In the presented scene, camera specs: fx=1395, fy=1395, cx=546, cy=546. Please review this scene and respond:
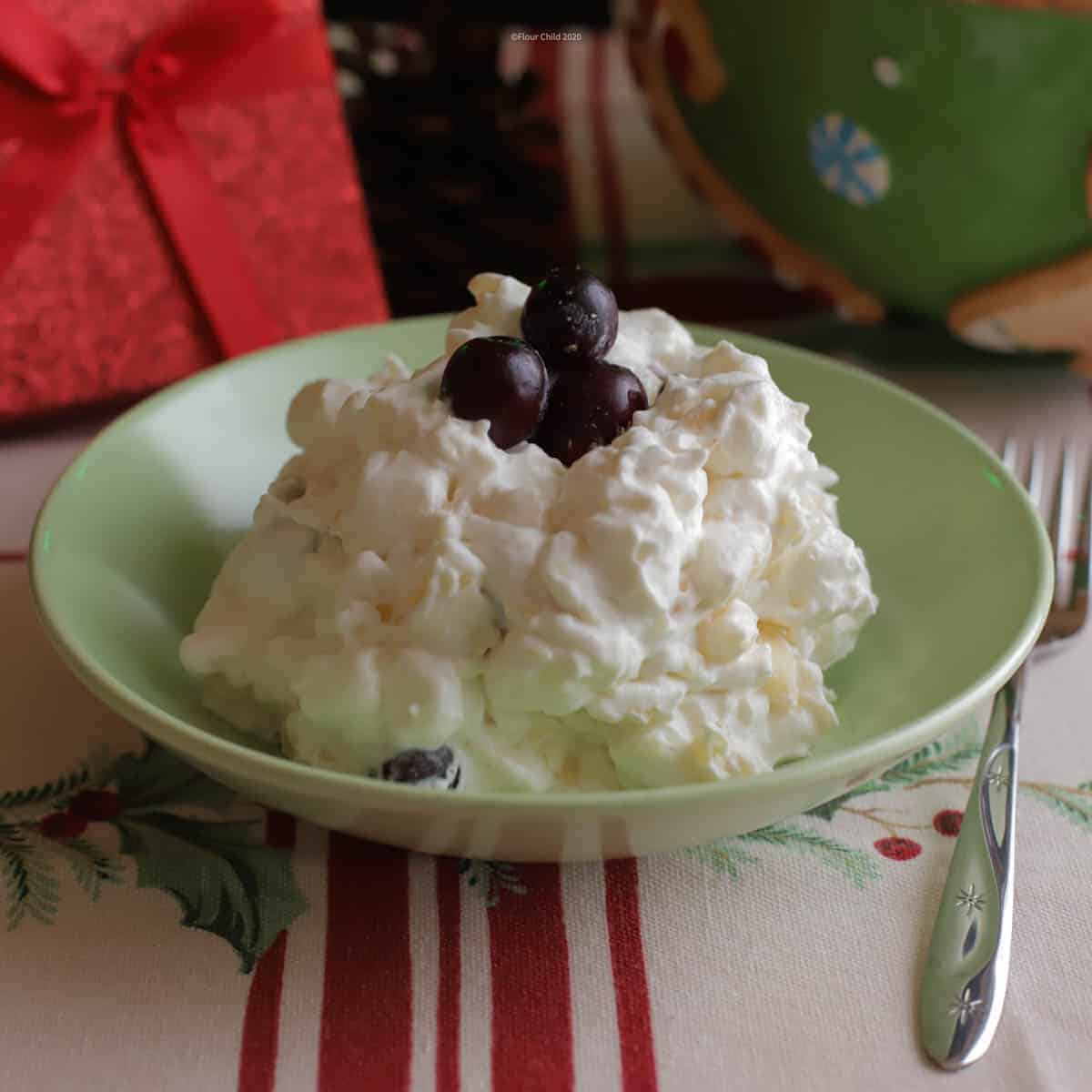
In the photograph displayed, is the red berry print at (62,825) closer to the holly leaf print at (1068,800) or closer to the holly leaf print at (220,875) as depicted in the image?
the holly leaf print at (220,875)

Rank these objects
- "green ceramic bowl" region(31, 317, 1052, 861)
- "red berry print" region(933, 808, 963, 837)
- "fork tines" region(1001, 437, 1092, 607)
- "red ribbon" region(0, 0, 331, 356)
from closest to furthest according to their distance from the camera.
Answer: "green ceramic bowl" region(31, 317, 1052, 861) → "red berry print" region(933, 808, 963, 837) → "fork tines" region(1001, 437, 1092, 607) → "red ribbon" region(0, 0, 331, 356)

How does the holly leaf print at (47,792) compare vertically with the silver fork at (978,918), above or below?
above

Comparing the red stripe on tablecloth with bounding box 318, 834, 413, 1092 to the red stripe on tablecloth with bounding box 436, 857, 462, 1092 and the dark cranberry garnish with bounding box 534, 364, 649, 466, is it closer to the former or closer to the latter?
the red stripe on tablecloth with bounding box 436, 857, 462, 1092

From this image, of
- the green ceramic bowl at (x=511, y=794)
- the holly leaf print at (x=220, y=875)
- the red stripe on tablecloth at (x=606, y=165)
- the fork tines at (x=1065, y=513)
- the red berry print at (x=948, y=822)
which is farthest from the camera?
the red stripe on tablecloth at (x=606, y=165)

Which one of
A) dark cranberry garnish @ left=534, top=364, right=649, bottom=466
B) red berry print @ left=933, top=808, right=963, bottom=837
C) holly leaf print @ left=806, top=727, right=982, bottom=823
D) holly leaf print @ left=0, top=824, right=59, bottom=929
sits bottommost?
holly leaf print @ left=806, top=727, right=982, bottom=823

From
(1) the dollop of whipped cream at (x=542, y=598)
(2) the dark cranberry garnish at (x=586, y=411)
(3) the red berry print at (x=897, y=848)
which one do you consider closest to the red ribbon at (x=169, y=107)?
(1) the dollop of whipped cream at (x=542, y=598)

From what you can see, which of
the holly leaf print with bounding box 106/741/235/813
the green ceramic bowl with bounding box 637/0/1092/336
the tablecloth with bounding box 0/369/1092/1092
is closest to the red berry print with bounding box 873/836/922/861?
the tablecloth with bounding box 0/369/1092/1092

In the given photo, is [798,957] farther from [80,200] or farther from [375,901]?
[80,200]
